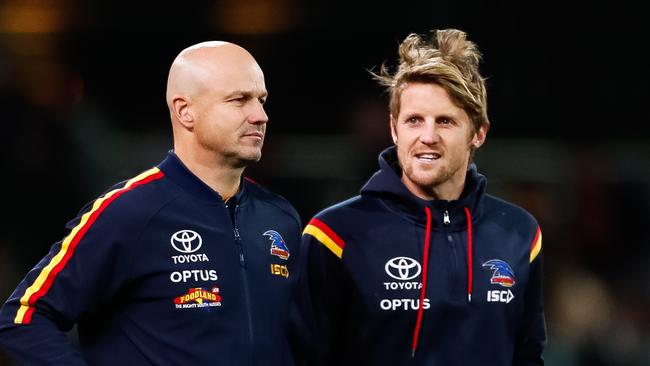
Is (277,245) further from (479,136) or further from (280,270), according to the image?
(479,136)

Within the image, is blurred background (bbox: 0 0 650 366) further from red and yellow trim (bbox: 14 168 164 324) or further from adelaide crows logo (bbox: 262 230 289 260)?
red and yellow trim (bbox: 14 168 164 324)

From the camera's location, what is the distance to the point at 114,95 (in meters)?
7.93

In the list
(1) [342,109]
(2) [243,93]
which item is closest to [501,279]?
(2) [243,93]

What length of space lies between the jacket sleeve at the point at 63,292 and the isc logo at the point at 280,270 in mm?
488

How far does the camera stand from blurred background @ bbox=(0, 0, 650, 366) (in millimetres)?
7148

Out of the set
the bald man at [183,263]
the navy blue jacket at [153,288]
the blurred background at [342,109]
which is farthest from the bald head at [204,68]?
the blurred background at [342,109]

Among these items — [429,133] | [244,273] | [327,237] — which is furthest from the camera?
[327,237]

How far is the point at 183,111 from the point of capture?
11.5 ft

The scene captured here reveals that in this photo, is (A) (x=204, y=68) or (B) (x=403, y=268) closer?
(A) (x=204, y=68)

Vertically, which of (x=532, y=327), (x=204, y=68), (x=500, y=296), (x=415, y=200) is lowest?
(x=532, y=327)

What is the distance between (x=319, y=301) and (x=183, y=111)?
2.58ft

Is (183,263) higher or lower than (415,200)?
lower

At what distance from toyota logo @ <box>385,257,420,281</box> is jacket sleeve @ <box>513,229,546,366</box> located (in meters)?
0.46

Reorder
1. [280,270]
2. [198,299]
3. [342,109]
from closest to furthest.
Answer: [198,299] → [280,270] → [342,109]
